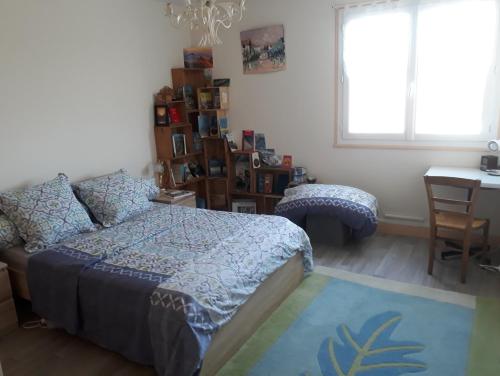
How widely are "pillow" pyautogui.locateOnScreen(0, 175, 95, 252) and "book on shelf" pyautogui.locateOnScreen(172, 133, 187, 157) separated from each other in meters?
1.50

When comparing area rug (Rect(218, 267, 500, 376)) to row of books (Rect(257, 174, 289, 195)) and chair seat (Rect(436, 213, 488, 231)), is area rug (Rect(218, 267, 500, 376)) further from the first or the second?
row of books (Rect(257, 174, 289, 195))

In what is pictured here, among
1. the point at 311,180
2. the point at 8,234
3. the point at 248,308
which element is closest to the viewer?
the point at 248,308

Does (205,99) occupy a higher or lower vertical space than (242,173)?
higher

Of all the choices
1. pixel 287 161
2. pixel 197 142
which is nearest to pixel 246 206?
pixel 287 161

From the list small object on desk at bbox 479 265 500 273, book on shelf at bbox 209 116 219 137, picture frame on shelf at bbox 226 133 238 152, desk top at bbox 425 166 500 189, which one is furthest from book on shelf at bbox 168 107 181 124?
small object on desk at bbox 479 265 500 273

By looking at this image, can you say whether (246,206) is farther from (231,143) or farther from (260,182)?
(231,143)

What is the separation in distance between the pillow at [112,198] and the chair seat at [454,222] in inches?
97.8

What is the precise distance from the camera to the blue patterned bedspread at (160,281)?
201cm

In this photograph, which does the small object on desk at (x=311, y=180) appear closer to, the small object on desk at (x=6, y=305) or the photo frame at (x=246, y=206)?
the photo frame at (x=246, y=206)

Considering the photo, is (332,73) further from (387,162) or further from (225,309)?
(225,309)

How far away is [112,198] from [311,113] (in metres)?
2.29

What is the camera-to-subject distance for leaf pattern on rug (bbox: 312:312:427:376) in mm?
2160

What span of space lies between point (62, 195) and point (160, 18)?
2356mm

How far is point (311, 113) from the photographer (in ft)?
14.3
